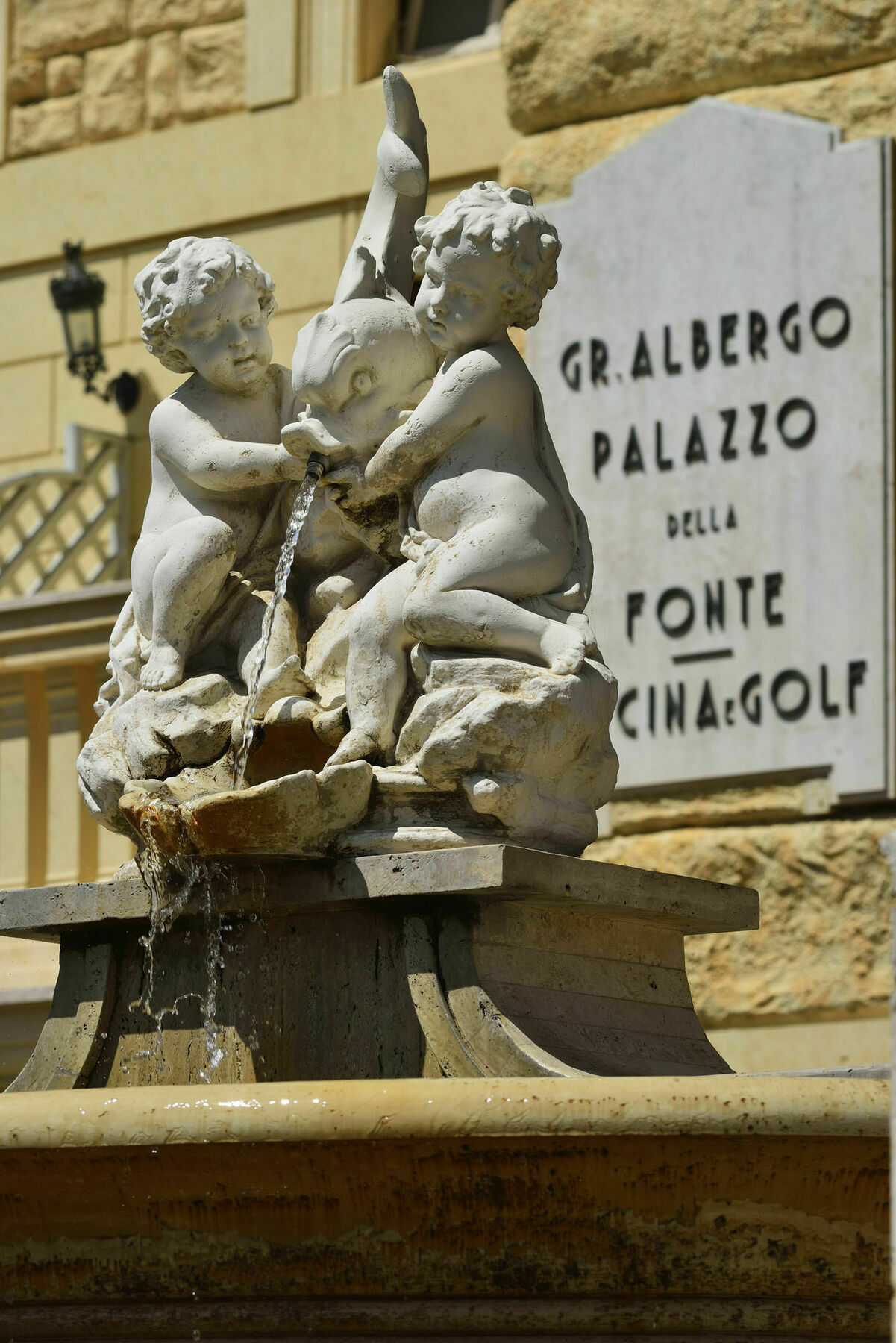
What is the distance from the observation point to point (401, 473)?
489 cm

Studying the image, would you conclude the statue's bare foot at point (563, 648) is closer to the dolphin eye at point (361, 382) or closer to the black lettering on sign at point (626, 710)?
the dolphin eye at point (361, 382)

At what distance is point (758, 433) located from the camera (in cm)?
879

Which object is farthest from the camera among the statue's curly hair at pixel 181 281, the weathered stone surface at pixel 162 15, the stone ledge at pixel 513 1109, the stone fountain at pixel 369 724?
the weathered stone surface at pixel 162 15

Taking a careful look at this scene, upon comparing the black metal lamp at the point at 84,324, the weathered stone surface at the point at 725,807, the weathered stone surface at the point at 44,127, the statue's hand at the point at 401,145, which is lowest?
the weathered stone surface at the point at 725,807

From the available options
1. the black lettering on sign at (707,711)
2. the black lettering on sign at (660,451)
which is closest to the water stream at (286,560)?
the black lettering on sign at (707,711)

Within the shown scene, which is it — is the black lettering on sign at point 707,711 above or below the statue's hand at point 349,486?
below

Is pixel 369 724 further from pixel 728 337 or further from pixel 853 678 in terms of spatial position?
pixel 728 337

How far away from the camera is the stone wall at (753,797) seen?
8156 millimetres

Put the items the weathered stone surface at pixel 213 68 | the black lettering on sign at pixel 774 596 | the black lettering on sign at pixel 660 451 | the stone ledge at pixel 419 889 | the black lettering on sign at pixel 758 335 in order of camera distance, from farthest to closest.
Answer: the weathered stone surface at pixel 213 68 < the black lettering on sign at pixel 660 451 < the black lettering on sign at pixel 758 335 < the black lettering on sign at pixel 774 596 < the stone ledge at pixel 419 889

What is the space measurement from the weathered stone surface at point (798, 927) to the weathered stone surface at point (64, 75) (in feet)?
16.9

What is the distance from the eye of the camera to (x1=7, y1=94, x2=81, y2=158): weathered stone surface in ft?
37.7

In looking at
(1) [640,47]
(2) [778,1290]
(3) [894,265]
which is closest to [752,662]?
(3) [894,265]

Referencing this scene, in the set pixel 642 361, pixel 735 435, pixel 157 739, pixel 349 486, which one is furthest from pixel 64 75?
pixel 157 739

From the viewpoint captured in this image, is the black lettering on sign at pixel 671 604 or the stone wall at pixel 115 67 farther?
the stone wall at pixel 115 67
